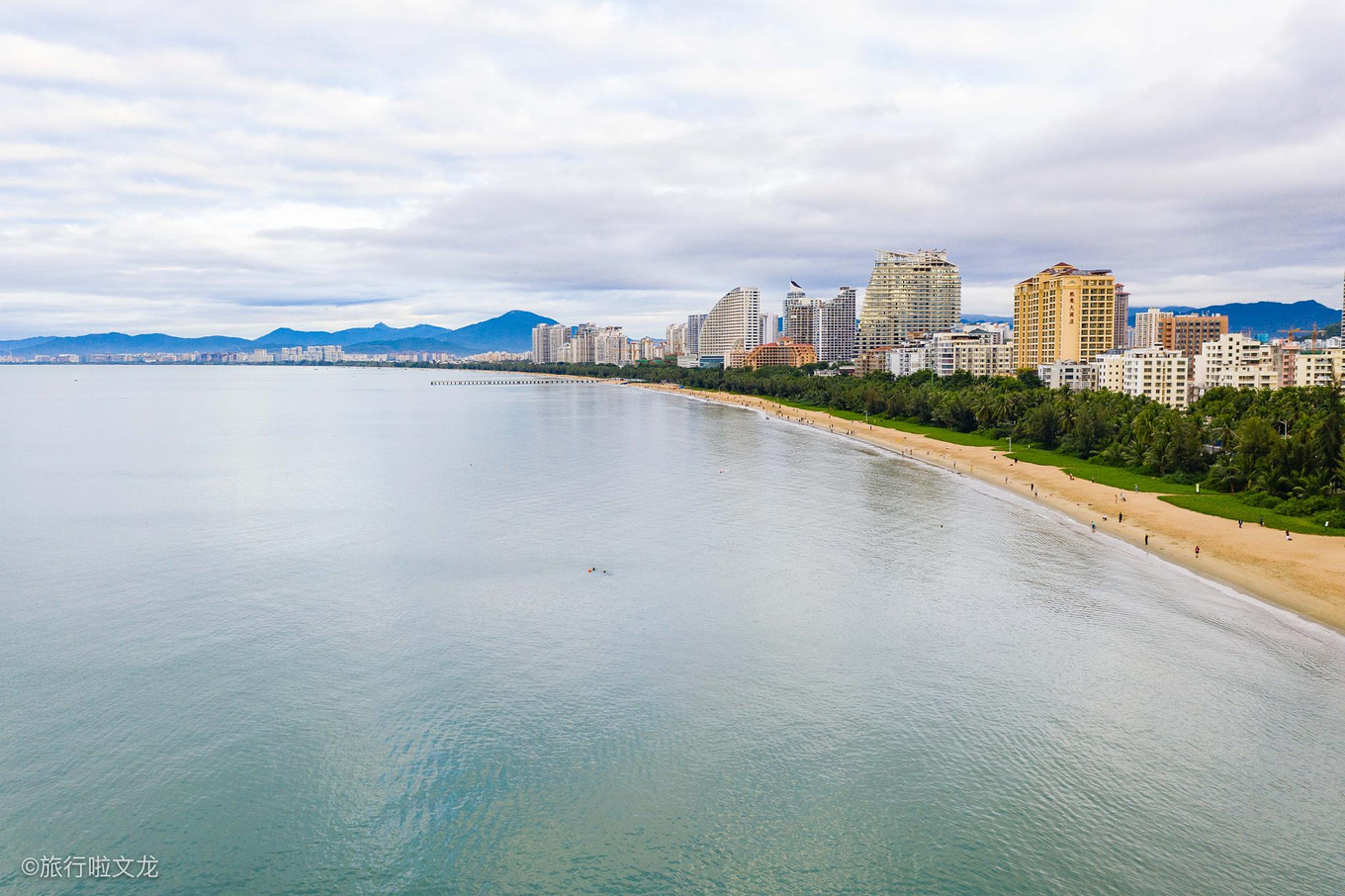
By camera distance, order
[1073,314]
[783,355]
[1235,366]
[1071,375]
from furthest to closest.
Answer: [783,355] → [1073,314] → [1071,375] → [1235,366]

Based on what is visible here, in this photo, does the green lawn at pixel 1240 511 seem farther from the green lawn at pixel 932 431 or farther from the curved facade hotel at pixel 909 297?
the curved facade hotel at pixel 909 297

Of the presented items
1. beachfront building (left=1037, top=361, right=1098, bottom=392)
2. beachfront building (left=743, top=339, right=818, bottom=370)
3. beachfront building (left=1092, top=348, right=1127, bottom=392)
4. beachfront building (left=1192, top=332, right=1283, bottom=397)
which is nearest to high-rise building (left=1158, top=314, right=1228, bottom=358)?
beachfront building (left=1037, top=361, right=1098, bottom=392)

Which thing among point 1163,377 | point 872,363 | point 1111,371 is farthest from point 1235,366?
point 872,363

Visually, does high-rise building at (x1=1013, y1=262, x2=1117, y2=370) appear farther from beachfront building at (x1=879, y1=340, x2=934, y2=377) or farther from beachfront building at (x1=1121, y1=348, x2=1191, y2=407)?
beachfront building at (x1=879, y1=340, x2=934, y2=377)

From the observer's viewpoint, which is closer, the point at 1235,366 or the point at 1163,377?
the point at 1235,366

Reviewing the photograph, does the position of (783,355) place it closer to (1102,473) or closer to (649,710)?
(1102,473)

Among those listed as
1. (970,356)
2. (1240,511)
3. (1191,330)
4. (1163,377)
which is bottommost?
(1240,511)
